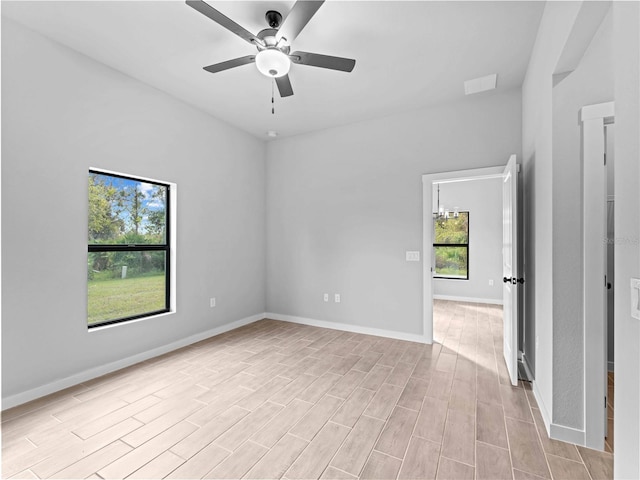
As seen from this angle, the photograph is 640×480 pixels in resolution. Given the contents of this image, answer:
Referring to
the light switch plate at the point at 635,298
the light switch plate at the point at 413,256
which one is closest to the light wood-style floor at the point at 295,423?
the light switch plate at the point at 413,256

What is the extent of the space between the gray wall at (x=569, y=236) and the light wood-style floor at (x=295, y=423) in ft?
1.11

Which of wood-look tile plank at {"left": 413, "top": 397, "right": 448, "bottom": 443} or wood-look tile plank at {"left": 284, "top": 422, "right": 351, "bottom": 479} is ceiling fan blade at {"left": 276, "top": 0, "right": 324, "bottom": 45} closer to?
wood-look tile plank at {"left": 284, "top": 422, "right": 351, "bottom": 479}

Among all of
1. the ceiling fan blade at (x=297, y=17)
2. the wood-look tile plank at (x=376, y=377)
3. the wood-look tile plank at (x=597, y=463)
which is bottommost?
the wood-look tile plank at (x=376, y=377)

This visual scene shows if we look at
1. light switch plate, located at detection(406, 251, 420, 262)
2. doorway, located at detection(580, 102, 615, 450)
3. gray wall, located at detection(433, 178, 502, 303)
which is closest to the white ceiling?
doorway, located at detection(580, 102, 615, 450)

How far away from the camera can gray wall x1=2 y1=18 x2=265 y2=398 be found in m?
2.33

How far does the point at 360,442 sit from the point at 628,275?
1.68m

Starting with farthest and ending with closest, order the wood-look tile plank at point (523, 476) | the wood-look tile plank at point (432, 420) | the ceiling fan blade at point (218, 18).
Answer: the wood-look tile plank at point (432, 420) → the ceiling fan blade at point (218, 18) → the wood-look tile plank at point (523, 476)

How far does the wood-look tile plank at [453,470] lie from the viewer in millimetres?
1634

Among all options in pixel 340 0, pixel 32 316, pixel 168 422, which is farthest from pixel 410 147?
pixel 32 316

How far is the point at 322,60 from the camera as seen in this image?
2309 millimetres

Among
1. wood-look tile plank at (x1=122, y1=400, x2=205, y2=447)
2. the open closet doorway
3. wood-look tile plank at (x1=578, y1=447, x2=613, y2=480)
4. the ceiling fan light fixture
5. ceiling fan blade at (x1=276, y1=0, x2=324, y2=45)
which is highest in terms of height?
ceiling fan blade at (x1=276, y1=0, x2=324, y2=45)

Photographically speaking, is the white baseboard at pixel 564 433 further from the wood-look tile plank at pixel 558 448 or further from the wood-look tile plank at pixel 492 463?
the wood-look tile plank at pixel 492 463

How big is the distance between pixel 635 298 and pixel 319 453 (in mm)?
1721

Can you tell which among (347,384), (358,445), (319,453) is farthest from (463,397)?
(319,453)
